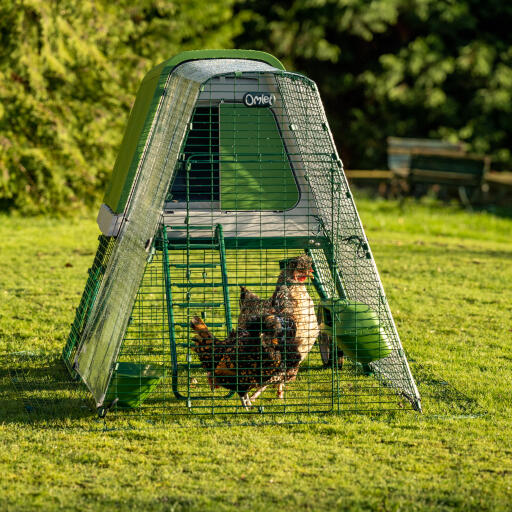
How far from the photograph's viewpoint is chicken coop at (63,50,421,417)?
16.8ft

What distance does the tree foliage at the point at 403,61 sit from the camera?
24.2 meters

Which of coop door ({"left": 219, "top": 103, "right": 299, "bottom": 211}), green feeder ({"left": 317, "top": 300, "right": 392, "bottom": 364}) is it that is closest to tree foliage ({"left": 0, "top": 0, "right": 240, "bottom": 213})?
coop door ({"left": 219, "top": 103, "right": 299, "bottom": 211})

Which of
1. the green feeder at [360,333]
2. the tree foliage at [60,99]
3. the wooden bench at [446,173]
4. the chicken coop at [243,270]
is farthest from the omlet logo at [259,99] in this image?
the wooden bench at [446,173]

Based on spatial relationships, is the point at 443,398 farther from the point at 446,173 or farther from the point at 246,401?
the point at 446,173

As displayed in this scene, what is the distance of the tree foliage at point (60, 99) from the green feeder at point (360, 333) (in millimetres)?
11138

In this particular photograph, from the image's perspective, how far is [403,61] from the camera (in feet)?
80.9

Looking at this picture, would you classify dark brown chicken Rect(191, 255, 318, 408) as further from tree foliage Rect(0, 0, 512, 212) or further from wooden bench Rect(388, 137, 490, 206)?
wooden bench Rect(388, 137, 490, 206)

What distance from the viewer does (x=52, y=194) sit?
15844mm

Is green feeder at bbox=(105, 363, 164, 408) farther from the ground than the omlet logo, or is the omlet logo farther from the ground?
the omlet logo

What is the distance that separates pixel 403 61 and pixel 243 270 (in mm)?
20595

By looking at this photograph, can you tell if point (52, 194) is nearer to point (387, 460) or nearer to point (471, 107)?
point (387, 460)

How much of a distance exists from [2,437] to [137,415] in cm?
84

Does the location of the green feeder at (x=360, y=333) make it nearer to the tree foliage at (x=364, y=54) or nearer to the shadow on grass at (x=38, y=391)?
the shadow on grass at (x=38, y=391)

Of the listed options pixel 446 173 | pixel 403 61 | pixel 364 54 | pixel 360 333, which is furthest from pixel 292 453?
pixel 364 54
